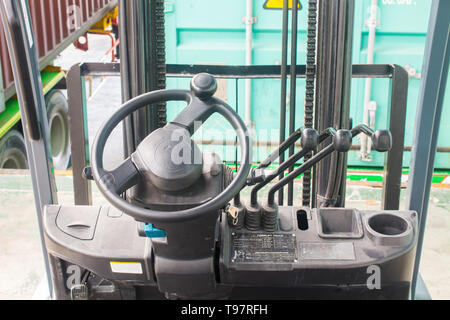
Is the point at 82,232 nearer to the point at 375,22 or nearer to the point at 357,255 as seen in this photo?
the point at 357,255

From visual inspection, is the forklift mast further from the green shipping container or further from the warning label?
the green shipping container

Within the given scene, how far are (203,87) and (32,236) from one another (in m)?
2.20

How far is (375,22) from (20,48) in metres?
2.88

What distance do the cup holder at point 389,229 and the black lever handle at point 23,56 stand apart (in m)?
1.23

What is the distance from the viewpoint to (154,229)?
157 cm

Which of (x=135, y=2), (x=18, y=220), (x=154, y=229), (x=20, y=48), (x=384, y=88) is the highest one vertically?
(x=135, y=2)

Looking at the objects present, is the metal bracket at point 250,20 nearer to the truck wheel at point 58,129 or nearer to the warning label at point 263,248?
the truck wheel at point 58,129

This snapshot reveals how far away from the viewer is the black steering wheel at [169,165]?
54.4 inches

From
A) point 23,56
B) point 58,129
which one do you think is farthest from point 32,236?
point 58,129

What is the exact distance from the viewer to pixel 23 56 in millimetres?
1893

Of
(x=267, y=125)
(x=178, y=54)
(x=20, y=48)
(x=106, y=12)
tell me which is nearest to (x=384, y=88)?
(x=267, y=125)

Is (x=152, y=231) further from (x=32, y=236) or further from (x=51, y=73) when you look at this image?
(x=51, y=73)

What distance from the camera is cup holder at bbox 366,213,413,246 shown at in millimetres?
1735

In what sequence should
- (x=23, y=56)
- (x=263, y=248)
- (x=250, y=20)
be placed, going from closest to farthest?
(x=263, y=248) → (x=23, y=56) → (x=250, y=20)
